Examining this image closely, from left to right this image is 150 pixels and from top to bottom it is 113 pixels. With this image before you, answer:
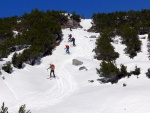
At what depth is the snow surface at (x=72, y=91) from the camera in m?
14.9

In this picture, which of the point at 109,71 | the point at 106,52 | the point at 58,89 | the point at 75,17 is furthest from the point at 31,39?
the point at 75,17

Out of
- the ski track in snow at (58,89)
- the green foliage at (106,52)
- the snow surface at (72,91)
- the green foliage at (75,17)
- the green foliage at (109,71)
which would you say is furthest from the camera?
the green foliage at (75,17)

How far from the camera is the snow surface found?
14.9 metres

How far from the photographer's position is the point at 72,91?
19344mm

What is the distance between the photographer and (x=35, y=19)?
40281mm

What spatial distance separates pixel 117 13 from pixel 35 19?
560 inches

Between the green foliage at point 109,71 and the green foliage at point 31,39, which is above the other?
the green foliage at point 31,39

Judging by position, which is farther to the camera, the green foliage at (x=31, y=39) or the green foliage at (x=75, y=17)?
the green foliage at (x=75, y=17)

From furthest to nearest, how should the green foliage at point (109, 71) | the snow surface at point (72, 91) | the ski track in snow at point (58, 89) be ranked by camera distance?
the green foliage at point (109, 71) → the ski track in snow at point (58, 89) → the snow surface at point (72, 91)

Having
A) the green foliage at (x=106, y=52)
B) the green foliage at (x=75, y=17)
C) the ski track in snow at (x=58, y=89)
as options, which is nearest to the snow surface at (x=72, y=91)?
the ski track in snow at (x=58, y=89)

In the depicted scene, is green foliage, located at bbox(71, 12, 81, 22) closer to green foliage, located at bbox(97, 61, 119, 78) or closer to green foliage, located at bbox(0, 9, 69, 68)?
green foliage, located at bbox(0, 9, 69, 68)

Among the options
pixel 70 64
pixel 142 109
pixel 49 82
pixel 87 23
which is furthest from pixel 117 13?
pixel 142 109

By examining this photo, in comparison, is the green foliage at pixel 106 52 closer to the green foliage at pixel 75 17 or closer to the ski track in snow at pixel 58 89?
the ski track in snow at pixel 58 89

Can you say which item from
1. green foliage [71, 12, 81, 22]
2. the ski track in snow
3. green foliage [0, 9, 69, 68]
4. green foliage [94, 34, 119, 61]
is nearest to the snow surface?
the ski track in snow
